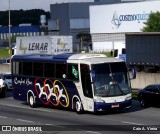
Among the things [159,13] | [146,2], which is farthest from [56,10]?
[159,13]

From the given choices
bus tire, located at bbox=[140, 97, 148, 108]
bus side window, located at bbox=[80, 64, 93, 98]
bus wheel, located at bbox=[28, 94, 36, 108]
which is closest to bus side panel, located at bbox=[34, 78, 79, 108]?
bus wheel, located at bbox=[28, 94, 36, 108]

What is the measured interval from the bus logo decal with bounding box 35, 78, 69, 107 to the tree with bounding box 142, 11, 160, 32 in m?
65.7

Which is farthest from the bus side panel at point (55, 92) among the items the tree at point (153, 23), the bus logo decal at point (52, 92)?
the tree at point (153, 23)

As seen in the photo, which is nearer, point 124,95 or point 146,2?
point 124,95

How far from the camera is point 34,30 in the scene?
7224 inches

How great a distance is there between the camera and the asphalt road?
19.9 meters

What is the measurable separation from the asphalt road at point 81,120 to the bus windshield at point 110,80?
1.08 metres

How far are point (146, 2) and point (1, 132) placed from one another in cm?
8840

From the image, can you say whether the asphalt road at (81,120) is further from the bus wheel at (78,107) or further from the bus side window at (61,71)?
the bus side window at (61,71)

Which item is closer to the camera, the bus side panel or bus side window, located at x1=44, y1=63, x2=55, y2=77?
the bus side panel

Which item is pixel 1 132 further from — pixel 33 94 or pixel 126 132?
pixel 33 94

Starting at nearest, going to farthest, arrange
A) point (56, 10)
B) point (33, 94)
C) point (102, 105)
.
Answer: point (102, 105)
point (33, 94)
point (56, 10)

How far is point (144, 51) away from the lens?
57625 mm

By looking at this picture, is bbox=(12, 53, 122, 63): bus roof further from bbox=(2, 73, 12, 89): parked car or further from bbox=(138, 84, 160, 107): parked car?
bbox=(2, 73, 12, 89): parked car
